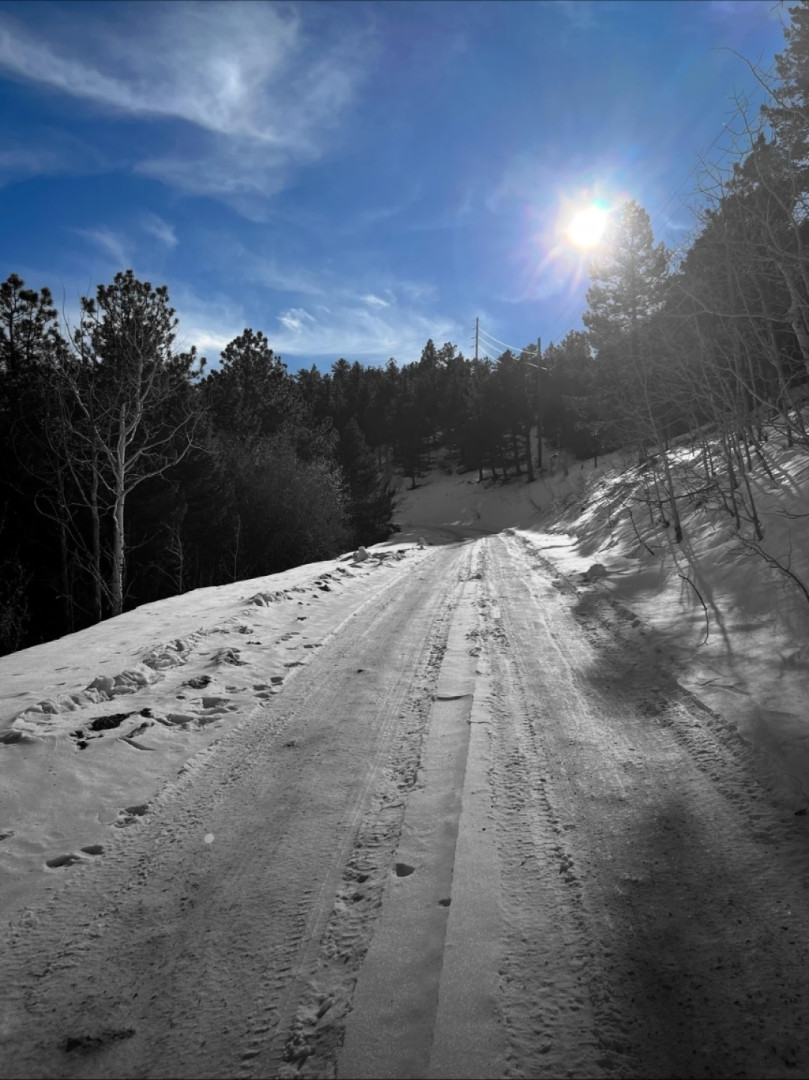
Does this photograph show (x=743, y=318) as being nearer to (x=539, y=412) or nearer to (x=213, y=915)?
(x=213, y=915)

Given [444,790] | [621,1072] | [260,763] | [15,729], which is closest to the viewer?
[621,1072]

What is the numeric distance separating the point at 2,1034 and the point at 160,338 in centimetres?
1595

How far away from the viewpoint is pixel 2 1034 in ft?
5.07

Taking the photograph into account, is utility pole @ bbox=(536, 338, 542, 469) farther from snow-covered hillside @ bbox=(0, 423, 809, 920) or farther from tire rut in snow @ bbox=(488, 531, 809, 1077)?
tire rut in snow @ bbox=(488, 531, 809, 1077)

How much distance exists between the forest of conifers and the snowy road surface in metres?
3.14

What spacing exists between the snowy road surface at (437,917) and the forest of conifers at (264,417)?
3.14 metres

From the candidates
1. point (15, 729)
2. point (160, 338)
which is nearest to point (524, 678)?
point (15, 729)

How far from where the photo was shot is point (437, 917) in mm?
1896

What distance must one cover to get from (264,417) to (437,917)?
25.9 metres

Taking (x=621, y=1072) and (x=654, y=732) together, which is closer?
(x=621, y=1072)

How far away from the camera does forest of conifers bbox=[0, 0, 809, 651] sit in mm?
5398

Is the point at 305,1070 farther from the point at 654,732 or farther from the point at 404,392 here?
the point at 404,392

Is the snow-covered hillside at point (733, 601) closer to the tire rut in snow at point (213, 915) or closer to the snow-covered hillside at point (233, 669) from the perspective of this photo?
the snow-covered hillside at point (233, 669)

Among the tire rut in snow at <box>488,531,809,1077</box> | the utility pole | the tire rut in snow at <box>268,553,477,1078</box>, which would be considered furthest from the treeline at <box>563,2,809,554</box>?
the utility pole
